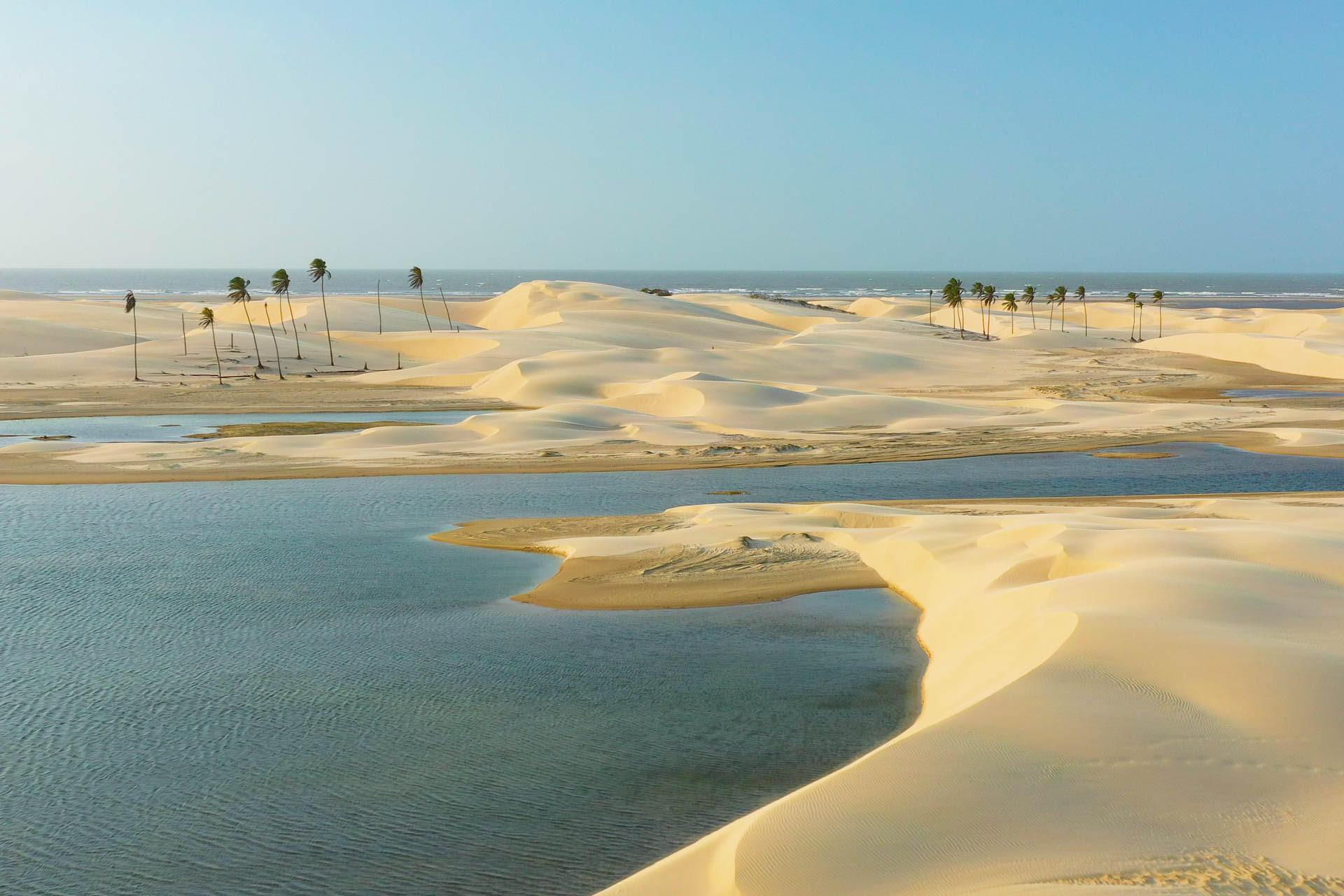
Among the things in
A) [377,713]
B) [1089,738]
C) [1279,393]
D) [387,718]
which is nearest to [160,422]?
[377,713]

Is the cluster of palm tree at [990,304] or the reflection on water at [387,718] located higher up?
the cluster of palm tree at [990,304]

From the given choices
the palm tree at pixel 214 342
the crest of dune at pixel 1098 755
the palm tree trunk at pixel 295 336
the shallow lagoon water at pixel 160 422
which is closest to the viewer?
the crest of dune at pixel 1098 755

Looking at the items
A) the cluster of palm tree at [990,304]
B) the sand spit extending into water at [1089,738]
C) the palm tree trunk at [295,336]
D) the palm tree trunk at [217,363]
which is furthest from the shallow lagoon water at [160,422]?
the cluster of palm tree at [990,304]

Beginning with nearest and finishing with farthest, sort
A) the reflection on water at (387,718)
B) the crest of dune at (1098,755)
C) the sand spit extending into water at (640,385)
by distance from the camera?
the crest of dune at (1098,755) < the reflection on water at (387,718) < the sand spit extending into water at (640,385)

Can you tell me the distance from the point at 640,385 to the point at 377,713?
36455 millimetres

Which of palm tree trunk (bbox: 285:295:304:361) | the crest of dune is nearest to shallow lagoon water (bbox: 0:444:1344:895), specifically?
the crest of dune

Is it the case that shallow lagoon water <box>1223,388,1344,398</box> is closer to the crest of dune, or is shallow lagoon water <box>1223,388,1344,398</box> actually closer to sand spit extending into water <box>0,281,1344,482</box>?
sand spit extending into water <box>0,281,1344,482</box>

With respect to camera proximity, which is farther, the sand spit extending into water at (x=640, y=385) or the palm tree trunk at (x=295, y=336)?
the palm tree trunk at (x=295, y=336)

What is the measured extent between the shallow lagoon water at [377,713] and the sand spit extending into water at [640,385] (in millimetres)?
11151

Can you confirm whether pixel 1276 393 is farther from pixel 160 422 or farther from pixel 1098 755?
pixel 1098 755

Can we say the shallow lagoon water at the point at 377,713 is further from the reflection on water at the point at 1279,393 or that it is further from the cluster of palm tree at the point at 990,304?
the cluster of palm tree at the point at 990,304

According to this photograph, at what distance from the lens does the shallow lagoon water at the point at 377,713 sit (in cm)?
931

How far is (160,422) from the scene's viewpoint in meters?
40.8

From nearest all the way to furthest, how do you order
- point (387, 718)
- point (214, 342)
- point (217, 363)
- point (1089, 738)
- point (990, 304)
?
1. point (1089, 738)
2. point (387, 718)
3. point (217, 363)
4. point (214, 342)
5. point (990, 304)
